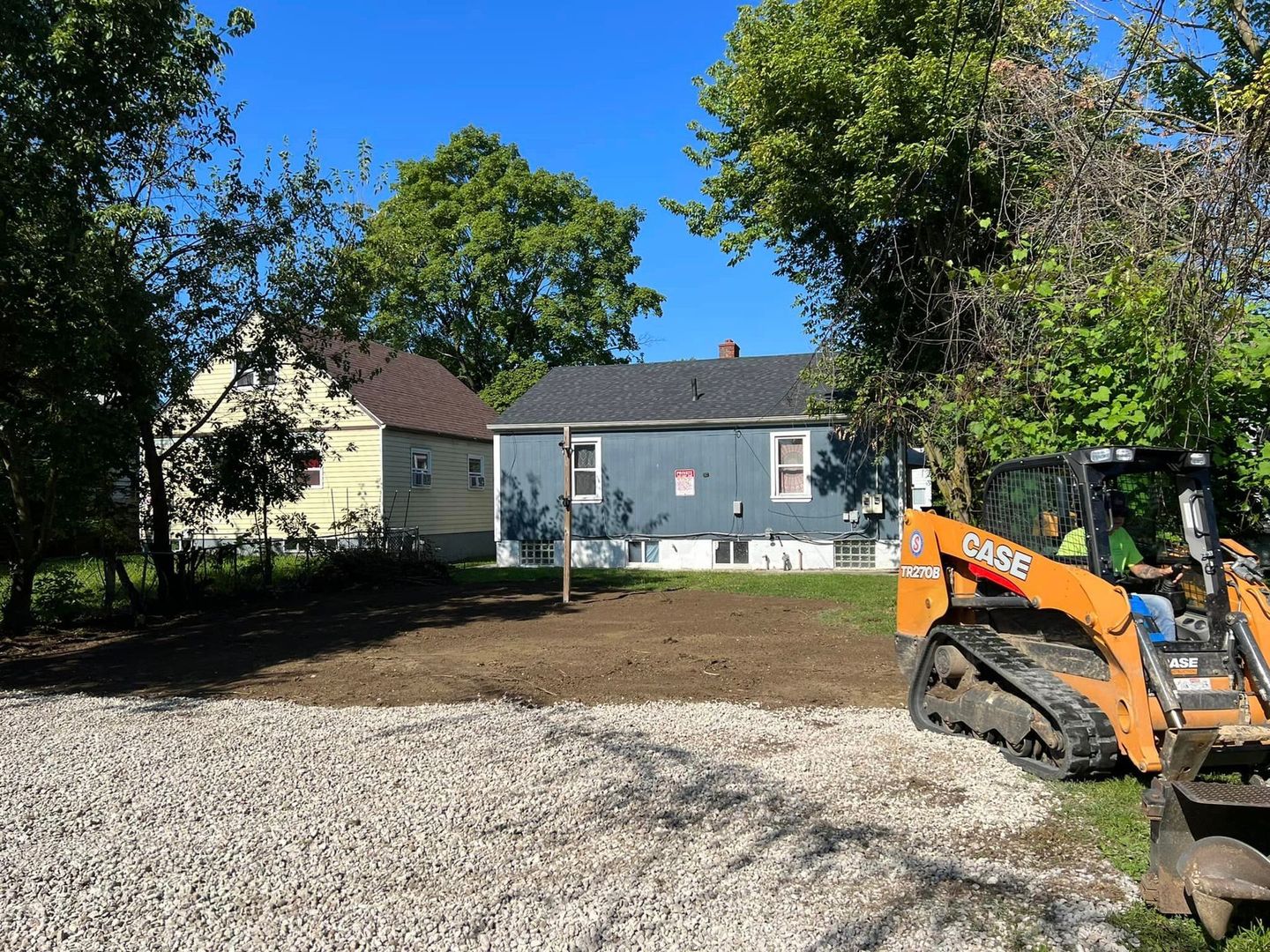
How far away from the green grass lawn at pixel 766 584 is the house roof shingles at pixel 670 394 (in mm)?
3649

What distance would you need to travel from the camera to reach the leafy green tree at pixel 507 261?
36.9m

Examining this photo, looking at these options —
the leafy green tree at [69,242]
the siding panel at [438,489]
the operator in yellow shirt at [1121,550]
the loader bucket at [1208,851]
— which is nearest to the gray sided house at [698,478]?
the siding panel at [438,489]

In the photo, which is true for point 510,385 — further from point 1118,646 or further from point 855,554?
point 1118,646

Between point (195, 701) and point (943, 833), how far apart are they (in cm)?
654

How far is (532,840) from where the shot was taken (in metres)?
4.98

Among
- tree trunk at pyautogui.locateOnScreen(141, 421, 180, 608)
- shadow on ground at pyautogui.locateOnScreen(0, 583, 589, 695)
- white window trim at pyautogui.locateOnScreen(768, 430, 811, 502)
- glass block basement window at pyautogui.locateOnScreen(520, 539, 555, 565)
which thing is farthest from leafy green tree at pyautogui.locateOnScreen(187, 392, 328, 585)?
white window trim at pyautogui.locateOnScreen(768, 430, 811, 502)

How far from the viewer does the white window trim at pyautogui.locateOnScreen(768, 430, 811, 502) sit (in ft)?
69.2

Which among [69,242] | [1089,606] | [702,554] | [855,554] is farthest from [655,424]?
[1089,606]

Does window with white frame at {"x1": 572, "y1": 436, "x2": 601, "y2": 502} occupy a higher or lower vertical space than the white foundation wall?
higher

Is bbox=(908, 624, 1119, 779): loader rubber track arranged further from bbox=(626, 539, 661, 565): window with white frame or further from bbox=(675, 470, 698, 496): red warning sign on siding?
bbox=(626, 539, 661, 565): window with white frame

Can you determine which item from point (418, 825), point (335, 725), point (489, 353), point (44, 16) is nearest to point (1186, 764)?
point (418, 825)

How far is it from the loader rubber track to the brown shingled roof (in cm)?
1841

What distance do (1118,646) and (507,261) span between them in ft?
114

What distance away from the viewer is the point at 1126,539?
19.3 feet
